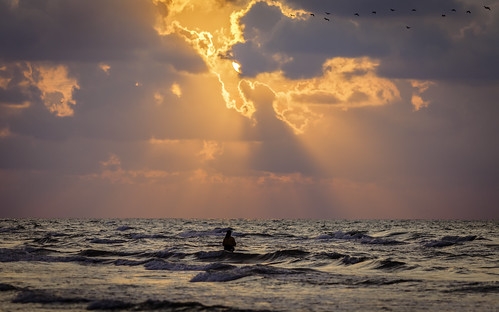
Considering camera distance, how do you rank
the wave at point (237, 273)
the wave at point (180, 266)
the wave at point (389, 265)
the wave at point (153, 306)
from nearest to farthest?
the wave at point (153, 306), the wave at point (237, 273), the wave at point (389, 265), the wave at point (180, 266)

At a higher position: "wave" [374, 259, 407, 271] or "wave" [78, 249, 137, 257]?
"wave" [78, 249, 137, 257]

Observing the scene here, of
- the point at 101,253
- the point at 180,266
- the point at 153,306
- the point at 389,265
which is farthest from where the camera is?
the point at 101,253

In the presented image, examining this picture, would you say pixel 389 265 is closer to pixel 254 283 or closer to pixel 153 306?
pixel 254 283

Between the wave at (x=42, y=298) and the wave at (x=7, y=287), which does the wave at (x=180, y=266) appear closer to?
the wave at (x=7, y=287)

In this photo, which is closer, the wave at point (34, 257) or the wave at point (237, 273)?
the wave at point (237, 273)

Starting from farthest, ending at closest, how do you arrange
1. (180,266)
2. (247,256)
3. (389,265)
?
(247,256)
(180,266)
(389,265)

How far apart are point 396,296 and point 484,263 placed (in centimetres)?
1423

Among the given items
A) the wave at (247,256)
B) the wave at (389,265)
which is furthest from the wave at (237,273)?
the wave at (247,256)

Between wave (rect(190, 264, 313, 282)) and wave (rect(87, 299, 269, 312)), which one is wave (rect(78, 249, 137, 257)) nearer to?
wave (rect(190, 264, 313, 282))

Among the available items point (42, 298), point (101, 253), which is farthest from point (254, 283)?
point (101, 253)

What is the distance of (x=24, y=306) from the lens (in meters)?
18.1

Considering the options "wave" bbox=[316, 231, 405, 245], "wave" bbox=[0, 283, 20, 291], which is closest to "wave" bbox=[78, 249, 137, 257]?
"wave" bbox=[0, 283, 20, 291]

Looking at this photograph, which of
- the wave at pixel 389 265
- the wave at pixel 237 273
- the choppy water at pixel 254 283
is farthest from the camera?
the wave at pixel 389 265

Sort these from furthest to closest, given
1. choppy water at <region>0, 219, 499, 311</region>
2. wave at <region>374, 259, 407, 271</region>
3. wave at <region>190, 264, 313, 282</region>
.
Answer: wave at <region>374, 259, 407, 271</region> < wave at <region>190, 264, 313, 282</region> < choppy water at <region>0, 219, 499, 311</region>
